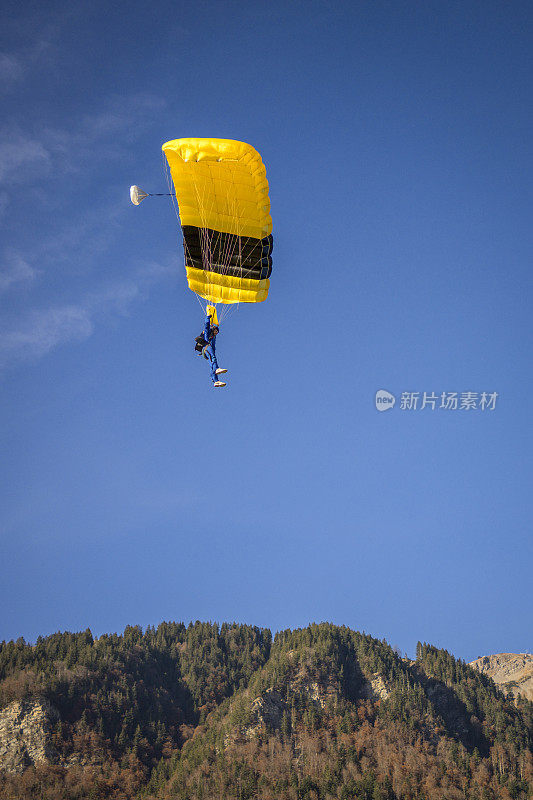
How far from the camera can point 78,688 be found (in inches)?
3312

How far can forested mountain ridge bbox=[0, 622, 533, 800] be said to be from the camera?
69.2 m

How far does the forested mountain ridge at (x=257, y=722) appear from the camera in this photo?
227ft

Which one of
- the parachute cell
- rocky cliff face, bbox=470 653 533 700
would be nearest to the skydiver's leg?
the parachute cell

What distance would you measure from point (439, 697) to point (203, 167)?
8512 centimetres

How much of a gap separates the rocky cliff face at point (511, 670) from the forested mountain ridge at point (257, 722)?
40870mm

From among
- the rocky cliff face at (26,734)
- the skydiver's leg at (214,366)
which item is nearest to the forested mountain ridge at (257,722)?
the rocky cliff face at (26,734)

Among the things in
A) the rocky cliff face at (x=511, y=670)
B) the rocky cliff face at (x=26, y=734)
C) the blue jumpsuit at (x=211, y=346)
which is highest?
the blue jumpsuit at (x=211, y=346)

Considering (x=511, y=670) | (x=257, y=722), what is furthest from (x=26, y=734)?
(x=511, y=670)

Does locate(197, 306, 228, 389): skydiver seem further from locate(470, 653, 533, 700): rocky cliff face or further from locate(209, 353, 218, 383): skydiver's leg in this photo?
locate(470, 653, 533, 700): rocky cliff face

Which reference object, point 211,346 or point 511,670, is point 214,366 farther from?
A: point 511,670

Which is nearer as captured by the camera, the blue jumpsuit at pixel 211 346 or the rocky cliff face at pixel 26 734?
the blue jumpsuit at pixel 211 346

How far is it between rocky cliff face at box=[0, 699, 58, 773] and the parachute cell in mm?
62196

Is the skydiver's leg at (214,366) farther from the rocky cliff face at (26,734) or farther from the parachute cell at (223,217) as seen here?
the rocky cliff face at (26,734)

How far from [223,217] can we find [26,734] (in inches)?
2636
